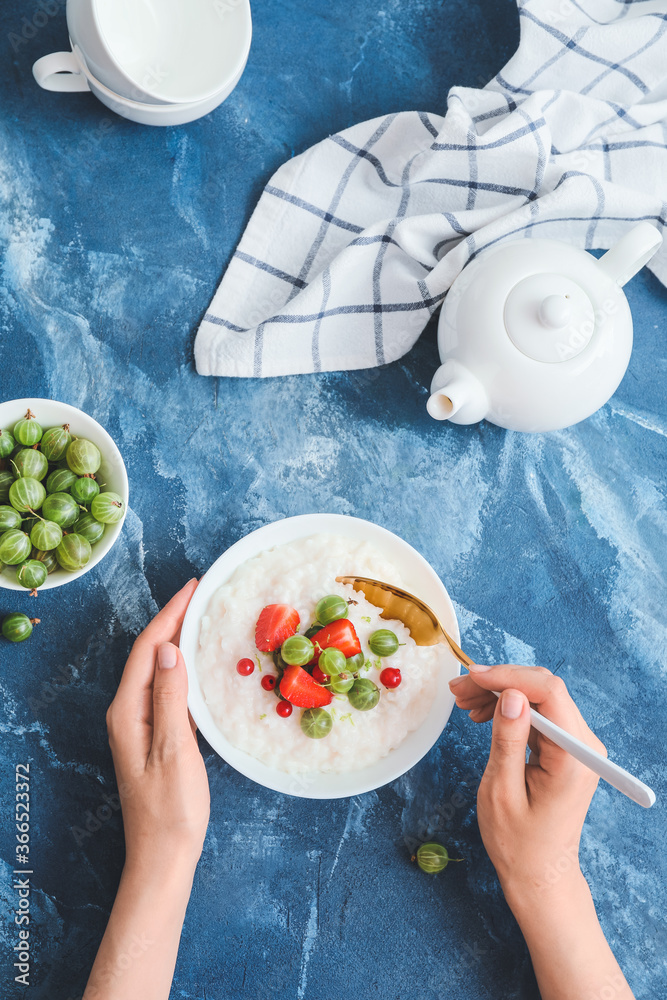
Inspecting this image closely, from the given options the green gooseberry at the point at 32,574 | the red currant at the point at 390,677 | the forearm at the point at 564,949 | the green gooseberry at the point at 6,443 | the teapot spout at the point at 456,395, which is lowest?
the forearm at the point at 564,949

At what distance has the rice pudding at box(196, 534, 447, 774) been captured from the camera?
45.9 inches

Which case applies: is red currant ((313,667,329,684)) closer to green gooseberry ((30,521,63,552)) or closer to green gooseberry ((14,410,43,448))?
green gooseberry ((30,521,63,552))

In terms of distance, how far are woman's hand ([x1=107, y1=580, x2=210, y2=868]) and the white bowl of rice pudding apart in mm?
45

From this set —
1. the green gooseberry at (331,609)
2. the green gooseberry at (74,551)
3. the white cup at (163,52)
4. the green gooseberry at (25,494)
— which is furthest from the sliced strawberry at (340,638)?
the white cup at (163,52)

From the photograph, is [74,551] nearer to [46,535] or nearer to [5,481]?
[46,535]

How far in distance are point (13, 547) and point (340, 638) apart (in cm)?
53

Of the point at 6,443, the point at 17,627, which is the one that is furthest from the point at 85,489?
the point at 17,627

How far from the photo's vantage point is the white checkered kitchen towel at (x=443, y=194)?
1.30 meters

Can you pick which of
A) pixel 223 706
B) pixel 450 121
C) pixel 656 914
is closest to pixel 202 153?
pixel 450 121

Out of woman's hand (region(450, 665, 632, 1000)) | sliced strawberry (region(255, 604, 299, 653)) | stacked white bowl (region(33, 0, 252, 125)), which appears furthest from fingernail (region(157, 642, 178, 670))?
stacked white bowl (region(33, 0, 252, 125))

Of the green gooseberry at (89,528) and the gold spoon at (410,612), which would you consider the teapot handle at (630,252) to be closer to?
the gold spoon at (410,612)

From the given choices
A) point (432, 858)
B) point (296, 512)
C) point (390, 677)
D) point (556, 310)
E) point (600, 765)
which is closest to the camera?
point (600, 765)

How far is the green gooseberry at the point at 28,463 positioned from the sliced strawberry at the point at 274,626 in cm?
43

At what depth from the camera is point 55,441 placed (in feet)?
3.86
